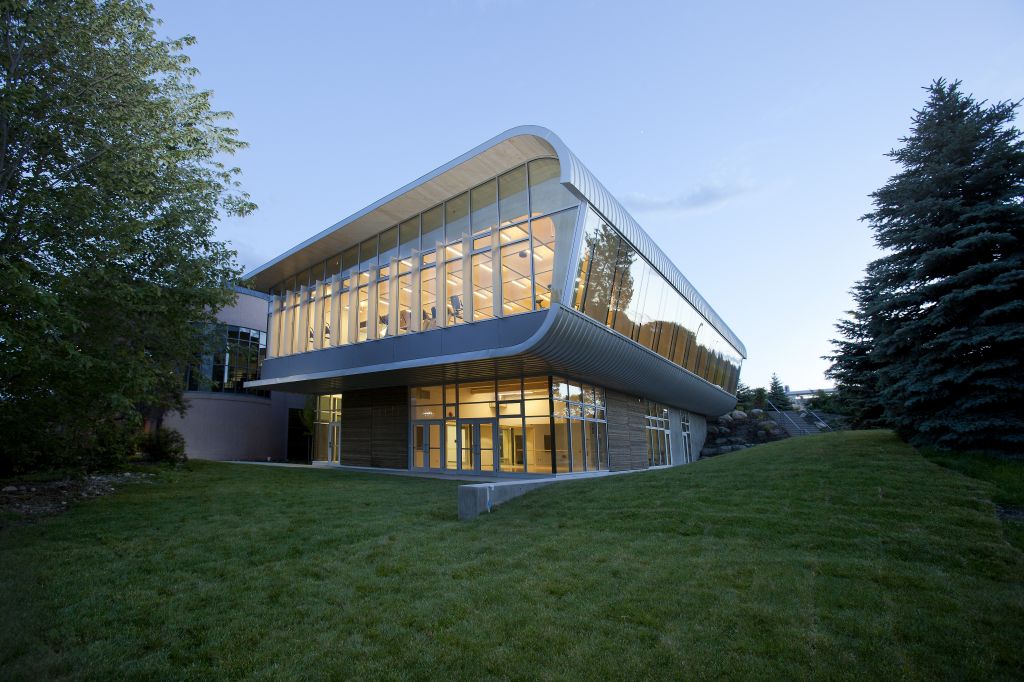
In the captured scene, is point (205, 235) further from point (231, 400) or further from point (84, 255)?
point (231, 400)

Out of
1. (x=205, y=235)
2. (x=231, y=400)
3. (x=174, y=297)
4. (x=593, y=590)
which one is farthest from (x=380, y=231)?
(x=593, y=590)

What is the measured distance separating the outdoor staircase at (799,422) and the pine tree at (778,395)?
2.54 meters

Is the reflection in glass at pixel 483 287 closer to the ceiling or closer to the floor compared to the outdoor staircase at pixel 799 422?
closer to the ceiling

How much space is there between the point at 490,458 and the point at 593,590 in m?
14.1

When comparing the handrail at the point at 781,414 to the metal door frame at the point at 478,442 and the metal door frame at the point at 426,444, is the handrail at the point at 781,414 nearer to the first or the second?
the metal door frame at the point at 478,442

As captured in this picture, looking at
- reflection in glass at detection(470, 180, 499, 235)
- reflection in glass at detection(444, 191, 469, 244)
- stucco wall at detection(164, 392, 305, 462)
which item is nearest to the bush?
stucco wall at detection(164, 392, 305, 462)

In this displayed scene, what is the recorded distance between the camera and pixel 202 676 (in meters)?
3.93

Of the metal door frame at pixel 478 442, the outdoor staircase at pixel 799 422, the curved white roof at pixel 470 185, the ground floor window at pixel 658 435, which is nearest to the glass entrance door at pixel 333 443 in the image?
the curved white roof at pixel 470 185

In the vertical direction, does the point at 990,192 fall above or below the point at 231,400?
above

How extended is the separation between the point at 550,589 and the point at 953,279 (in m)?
11.2

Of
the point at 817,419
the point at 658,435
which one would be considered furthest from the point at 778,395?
the point at 658,435

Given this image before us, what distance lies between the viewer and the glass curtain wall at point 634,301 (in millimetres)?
16766

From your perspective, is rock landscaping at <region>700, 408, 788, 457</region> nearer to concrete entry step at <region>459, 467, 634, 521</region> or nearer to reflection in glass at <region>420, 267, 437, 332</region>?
reflection in glass at <region>420, 267, 437, 332</region>

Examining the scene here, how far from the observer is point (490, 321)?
17.1m
